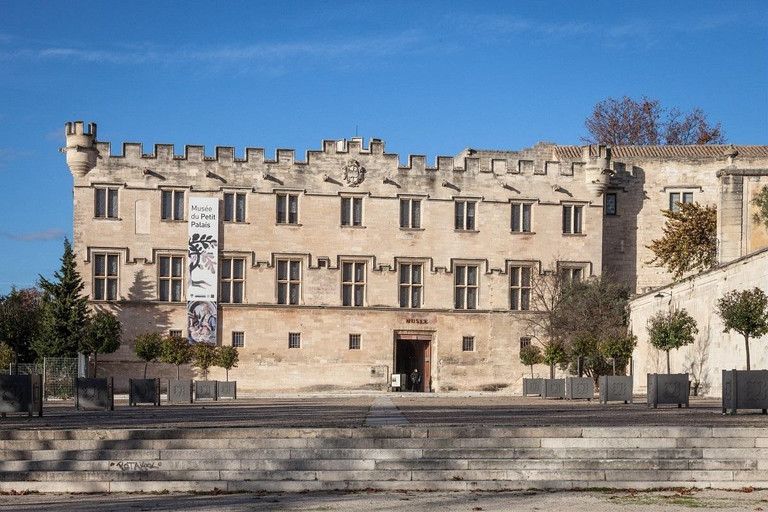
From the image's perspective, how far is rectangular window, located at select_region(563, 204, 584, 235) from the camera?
197ft

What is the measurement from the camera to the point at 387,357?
58.0 metres

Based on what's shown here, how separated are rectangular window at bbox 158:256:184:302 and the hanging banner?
56 cm

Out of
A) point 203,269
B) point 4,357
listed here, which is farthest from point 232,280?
point 4,357

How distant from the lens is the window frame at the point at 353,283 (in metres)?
58.2

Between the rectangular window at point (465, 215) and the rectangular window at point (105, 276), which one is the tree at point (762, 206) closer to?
the rectangular window at point (465, 215)

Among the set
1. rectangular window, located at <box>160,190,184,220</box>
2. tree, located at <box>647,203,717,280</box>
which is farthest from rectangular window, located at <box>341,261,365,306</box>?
tree, located at <box>647,203,717,280</box>

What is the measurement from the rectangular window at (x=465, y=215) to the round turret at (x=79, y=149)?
15.3 meters

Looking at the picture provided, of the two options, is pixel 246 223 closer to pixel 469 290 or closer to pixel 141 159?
pixel 141 159

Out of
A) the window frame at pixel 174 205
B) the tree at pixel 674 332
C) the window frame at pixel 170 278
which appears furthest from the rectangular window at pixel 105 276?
the tree at pixel 674 332

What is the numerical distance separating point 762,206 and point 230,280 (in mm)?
21713

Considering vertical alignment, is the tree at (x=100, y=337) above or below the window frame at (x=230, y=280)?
below

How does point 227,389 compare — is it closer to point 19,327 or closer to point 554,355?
point 554,355

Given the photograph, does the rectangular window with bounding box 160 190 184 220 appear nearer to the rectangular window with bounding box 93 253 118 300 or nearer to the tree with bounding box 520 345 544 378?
the rectangular window with bounding box 93 253 118 300

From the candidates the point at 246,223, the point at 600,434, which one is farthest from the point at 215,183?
the point at 600,434
